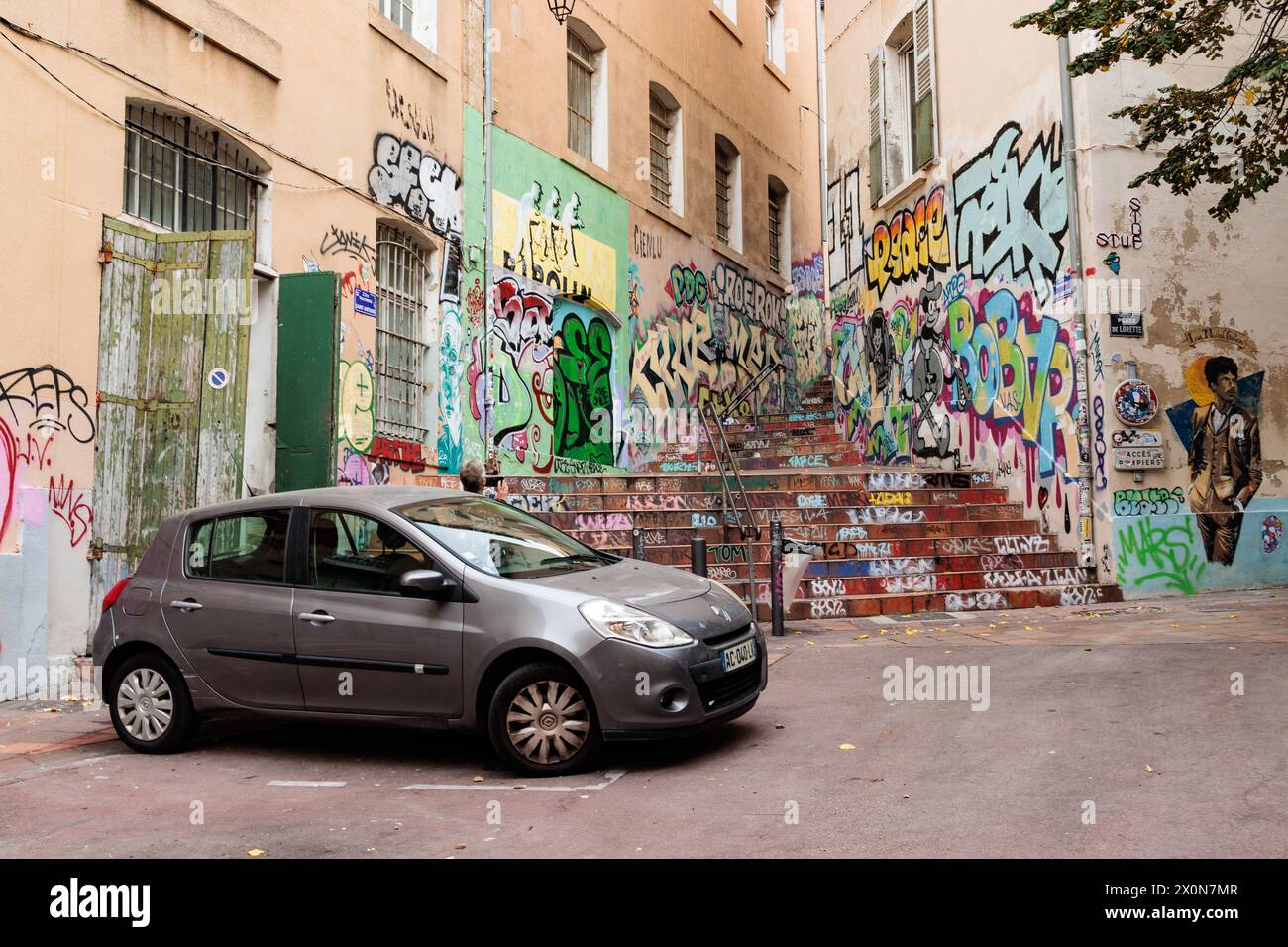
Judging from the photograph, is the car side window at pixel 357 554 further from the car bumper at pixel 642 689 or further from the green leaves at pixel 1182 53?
the green leaves at pixel 1182 53

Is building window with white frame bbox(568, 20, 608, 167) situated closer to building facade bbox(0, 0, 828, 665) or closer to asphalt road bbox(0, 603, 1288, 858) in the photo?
building facade bbox(0, 0, 828, 665)

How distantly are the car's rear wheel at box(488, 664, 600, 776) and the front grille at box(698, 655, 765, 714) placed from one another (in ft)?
1.96

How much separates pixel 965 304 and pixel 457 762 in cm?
1162

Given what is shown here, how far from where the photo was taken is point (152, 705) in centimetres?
712

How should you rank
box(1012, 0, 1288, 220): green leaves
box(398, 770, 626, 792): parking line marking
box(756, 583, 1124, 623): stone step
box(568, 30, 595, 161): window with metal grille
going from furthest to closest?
1. box(568, 30, 595, 161): window with metal grille
2. box(756, 583, 1124, 623): stone step
3. box(1012, 0, 1288, 220): green leaves
4. box(398, 770, 626, 792): parking line marking

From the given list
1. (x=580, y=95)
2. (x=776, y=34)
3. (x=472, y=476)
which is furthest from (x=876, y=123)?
(x=472, y=476)

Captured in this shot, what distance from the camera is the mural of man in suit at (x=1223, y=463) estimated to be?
13.1 m

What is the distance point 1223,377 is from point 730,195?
11.9m

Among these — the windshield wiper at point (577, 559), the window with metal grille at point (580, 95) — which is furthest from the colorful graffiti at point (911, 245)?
the windshield wiper at point (577, 559)

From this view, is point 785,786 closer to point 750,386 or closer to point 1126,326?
point 1126,326

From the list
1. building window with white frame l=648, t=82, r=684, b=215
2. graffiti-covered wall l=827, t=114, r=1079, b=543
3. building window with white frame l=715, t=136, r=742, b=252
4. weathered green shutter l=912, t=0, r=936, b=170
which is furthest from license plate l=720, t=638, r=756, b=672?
building window with white frame l=715, t=136, r=742, b=252

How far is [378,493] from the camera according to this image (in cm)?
706

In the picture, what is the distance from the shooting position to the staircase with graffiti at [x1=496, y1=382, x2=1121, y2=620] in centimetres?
1251

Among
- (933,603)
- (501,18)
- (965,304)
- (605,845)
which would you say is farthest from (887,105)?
(605,845)
